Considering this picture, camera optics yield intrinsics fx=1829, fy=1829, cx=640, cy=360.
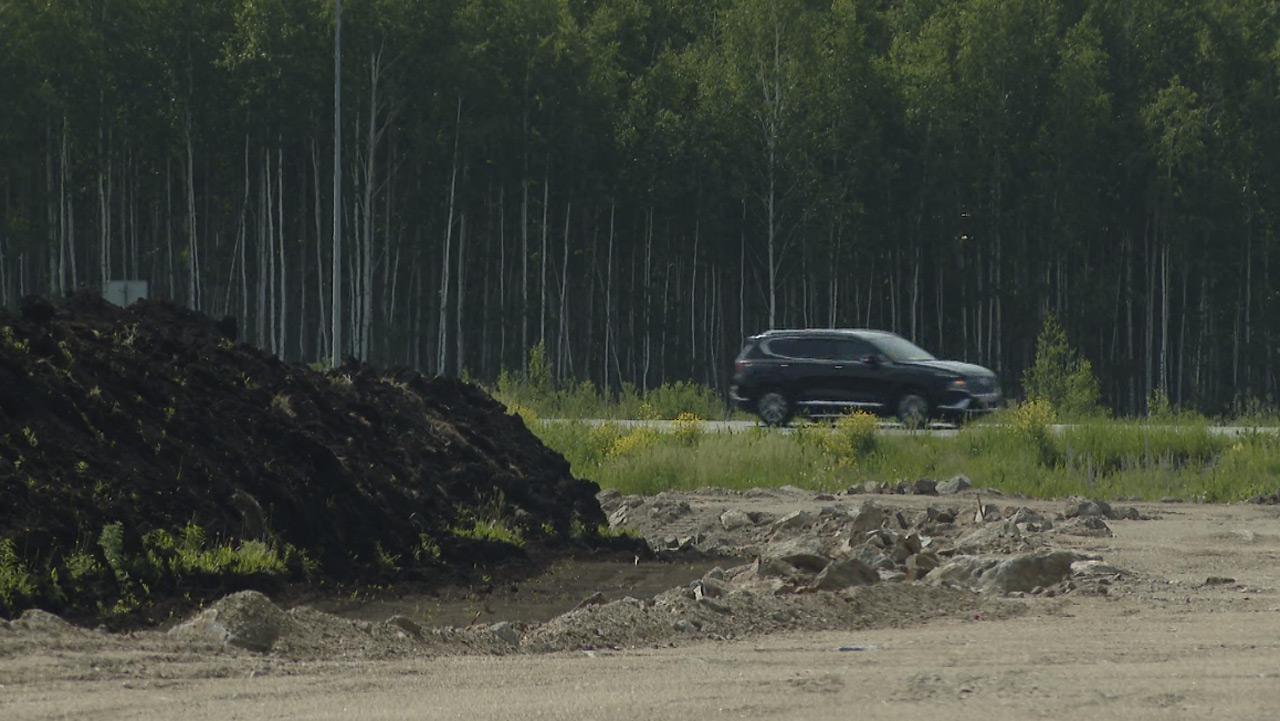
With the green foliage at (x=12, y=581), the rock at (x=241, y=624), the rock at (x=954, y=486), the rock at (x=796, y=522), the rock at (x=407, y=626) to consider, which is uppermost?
the green foliage at (x=12, y=581)

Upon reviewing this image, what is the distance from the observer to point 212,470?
45.0ft

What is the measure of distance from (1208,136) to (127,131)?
3277 centimetres

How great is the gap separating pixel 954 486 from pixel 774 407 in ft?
36.4

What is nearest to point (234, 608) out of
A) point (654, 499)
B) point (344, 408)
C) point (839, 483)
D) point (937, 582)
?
point (937, 582)

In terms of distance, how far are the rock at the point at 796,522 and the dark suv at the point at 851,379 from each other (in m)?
12.6

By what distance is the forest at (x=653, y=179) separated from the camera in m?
52.7

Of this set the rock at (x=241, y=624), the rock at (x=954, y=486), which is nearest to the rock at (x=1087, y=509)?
the rock at (x=954, y=486)

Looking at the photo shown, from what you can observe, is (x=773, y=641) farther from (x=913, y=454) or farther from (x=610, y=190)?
(x=610, y=190)

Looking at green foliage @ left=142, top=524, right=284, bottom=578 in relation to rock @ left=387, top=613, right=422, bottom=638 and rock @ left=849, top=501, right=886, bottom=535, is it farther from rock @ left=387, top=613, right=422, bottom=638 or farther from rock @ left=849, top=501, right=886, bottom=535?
rock @ left=849, top=501, right=886, bottom=535

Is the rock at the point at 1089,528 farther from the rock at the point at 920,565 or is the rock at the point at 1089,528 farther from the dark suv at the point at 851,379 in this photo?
the dark suv at the point at 851,379

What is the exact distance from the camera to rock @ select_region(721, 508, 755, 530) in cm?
1819

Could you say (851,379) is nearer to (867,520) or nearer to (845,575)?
(867,520)

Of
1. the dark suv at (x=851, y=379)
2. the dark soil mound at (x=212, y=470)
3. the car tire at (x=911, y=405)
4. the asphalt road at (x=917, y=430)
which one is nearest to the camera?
the dark soil mound at (x=212, y=470)

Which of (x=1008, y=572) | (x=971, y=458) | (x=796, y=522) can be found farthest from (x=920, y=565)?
(x=971, y=458)
